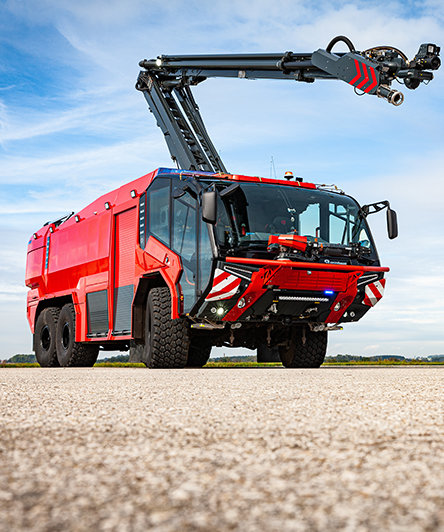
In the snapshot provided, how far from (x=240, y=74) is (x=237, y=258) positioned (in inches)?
239

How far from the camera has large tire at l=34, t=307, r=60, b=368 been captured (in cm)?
1470

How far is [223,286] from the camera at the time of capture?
9.41 meters

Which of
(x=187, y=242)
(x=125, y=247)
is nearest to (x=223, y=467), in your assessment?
(x=187, y=242)

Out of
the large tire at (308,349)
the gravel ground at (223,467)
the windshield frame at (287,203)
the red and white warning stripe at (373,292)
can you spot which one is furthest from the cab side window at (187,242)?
the gravel ground at (223,467)

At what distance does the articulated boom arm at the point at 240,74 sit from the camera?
35.1 feet

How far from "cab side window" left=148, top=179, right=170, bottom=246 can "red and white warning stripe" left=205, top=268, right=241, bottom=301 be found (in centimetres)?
113

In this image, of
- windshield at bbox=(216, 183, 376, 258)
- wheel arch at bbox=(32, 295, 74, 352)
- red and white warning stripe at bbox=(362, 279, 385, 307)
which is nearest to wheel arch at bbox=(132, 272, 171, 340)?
windshield at bbox=(216, 183, 376, 258)

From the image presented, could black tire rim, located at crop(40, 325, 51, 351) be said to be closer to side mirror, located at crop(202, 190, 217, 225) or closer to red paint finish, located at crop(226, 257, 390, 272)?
red paint finish, located at crop(226, 257, 390, 272)

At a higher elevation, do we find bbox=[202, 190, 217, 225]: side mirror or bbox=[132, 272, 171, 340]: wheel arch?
bbox=[202, 190, 217, 225]: side mirror

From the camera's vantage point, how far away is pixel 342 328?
10883 millimetres

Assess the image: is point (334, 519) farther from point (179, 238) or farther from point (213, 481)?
point (179, 238)

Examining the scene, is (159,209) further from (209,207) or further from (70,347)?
(70,347)

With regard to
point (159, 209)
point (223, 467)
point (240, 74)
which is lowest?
point (223, 467)

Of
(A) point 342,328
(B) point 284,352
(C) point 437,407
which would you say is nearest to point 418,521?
(C) point 437,407
